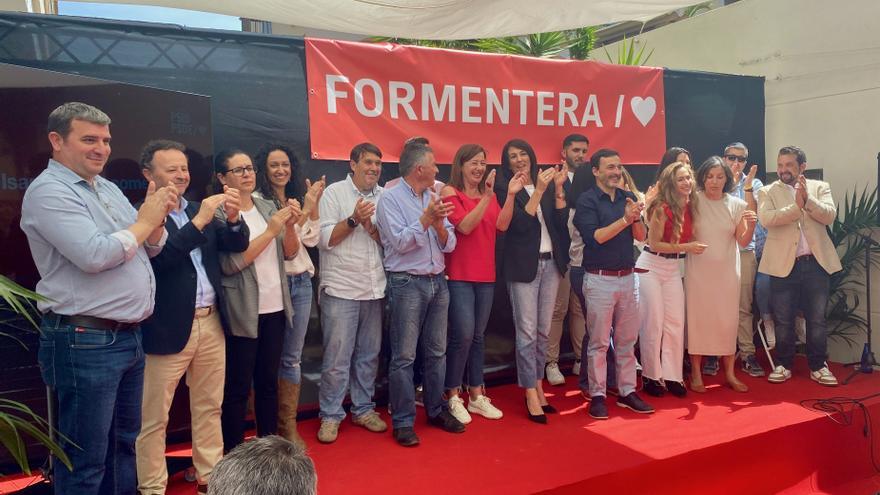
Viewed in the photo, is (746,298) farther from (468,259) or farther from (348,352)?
(348,352)

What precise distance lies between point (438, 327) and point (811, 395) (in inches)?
105

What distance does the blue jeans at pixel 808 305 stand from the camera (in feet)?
15.7

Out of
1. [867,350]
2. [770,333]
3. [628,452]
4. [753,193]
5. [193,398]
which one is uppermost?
[753,193]

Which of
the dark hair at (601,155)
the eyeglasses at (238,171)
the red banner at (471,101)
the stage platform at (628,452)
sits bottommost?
the stage platform at (628,452)

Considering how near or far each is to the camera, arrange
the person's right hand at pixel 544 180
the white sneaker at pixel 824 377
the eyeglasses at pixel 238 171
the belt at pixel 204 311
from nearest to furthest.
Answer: the belt at pixel 204 311, the eyeglasses at pixel 238 171, the person's right hand at pixel 544 180, the white sneaker at pixel 824 377

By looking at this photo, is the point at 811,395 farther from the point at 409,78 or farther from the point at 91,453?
the point at 91,453

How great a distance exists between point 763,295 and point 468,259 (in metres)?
2.72

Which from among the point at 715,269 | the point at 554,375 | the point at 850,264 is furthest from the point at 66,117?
the point at 850,264

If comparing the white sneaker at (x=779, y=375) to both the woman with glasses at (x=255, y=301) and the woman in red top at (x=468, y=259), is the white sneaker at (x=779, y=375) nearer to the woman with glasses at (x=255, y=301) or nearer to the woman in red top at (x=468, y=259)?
the woman in red top at (x=468, y=259)

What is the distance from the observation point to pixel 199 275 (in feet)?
9.29

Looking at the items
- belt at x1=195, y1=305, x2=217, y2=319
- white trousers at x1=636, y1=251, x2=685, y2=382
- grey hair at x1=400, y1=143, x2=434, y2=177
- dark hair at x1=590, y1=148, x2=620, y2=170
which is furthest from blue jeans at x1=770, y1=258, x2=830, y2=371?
belt at x1=195, y1=305, x2=217, y2=319

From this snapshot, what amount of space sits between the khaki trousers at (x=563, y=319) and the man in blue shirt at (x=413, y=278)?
1.35 meters

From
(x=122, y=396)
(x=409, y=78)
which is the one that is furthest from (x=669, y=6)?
(x=122, y=396)

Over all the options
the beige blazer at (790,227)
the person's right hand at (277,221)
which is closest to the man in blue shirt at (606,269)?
the beige blazer at (790,227)
